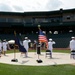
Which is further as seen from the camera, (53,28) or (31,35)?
(53,28)

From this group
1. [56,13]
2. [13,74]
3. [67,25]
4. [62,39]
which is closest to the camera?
[13,74]

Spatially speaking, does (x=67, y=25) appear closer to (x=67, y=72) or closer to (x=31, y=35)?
(x=31, y=35)

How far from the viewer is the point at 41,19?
212 ft

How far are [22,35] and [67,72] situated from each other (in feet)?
144

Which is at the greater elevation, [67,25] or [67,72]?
[67,25]

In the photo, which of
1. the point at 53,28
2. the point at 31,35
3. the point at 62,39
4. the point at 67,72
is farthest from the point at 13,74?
the point at 53,28

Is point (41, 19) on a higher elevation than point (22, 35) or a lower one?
higher

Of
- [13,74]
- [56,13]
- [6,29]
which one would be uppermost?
[56,13]

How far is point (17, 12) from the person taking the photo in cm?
6469

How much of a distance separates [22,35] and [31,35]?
223 centimetres

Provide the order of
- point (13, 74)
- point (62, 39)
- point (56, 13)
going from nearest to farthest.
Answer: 1. point (13, 74)
2. point (62, 39)
3. point (56, 13)

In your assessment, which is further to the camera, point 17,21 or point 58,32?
point 17,21

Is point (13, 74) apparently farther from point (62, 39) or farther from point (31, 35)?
point (31, 35)

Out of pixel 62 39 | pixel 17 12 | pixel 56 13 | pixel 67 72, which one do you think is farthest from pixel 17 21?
pixel 67 72
